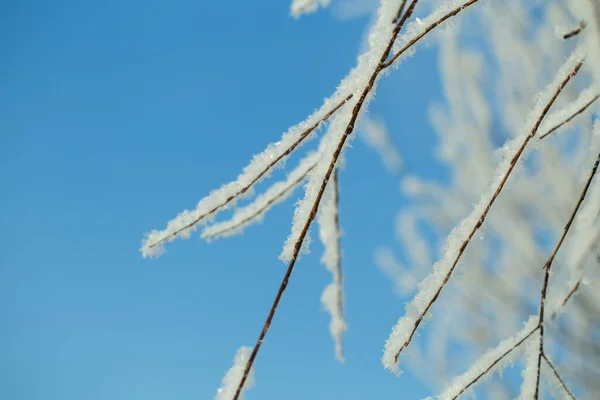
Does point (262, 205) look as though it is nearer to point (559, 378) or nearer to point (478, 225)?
point (478, 225)

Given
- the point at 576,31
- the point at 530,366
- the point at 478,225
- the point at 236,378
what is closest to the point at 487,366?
the point at 530,366

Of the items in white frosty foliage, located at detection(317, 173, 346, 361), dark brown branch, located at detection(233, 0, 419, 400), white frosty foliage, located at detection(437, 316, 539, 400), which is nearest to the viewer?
dark brown branch, located at detection(233, 0, 419, 400)

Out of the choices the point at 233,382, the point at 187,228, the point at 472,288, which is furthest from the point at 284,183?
the point at 472,288

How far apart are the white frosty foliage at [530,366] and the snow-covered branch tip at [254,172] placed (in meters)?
0.35

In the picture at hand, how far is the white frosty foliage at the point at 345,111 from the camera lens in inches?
17.5

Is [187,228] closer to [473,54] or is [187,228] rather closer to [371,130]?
[371,130]

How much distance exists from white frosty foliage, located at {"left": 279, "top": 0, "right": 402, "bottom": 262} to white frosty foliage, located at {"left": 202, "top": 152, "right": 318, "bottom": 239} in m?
0.08

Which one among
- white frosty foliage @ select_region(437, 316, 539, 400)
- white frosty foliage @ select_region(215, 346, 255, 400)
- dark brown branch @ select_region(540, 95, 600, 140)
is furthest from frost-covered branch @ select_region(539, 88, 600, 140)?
white frosty foliage @ select_region(215, 346, 255, 400)

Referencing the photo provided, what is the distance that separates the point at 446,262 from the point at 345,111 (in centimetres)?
18

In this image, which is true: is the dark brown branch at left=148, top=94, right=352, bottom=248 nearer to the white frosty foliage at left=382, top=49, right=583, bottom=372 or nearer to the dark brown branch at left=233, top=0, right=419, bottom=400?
the dark brown branch at left=233, top=0, right=419, bottom=400

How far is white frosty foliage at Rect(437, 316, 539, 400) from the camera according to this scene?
547 mm

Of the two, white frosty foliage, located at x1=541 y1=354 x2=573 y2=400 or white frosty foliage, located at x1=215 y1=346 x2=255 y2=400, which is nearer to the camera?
white frosty foliage, located at x1=215 y1=346 x2=255 y2=400

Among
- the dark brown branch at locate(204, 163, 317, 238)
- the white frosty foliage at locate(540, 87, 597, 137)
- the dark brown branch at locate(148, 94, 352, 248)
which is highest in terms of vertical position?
the dark brown branch at locate(204, 163, 317, 238)

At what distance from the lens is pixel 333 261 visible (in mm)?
668
